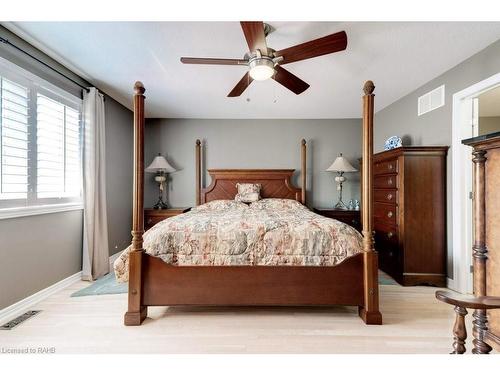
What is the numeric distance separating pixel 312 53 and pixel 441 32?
115cm

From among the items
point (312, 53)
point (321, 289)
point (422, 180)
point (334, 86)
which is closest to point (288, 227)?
point (321, 289)

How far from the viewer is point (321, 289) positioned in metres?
1.93

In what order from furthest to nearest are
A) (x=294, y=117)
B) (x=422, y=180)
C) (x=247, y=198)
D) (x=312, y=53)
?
(x=294, y=117)
(x=247, y=198)
(x=422, y=180)
(x=312, y=53)

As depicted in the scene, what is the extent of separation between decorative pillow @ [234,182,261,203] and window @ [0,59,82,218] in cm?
219

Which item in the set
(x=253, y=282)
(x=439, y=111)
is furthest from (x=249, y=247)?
(x=439, y=111)

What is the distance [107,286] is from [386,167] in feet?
11.7

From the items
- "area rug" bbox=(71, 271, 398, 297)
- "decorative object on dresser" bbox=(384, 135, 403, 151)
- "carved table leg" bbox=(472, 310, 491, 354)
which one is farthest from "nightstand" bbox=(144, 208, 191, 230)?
"carved table leg" bbox=(472, 310, 491, 354)

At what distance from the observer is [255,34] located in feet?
5.30

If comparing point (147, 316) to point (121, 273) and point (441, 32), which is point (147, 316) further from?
point (441, 32)

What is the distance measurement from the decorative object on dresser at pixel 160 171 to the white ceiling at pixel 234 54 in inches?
Result: 37.2

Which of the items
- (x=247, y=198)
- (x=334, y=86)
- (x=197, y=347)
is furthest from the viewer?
(x=247, y=198)

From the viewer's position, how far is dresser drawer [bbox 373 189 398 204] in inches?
113

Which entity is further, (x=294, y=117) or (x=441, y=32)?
(x=294, y=117)

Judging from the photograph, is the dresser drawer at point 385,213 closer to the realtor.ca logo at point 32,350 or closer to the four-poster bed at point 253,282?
the four-poster bed at point 253,282
